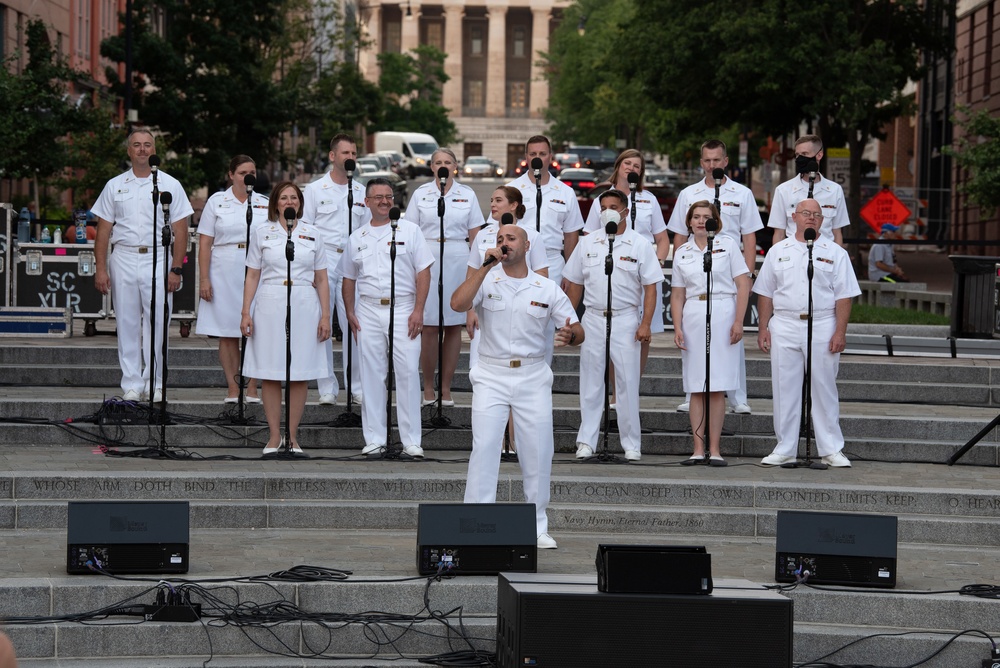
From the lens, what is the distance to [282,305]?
11.7 metres

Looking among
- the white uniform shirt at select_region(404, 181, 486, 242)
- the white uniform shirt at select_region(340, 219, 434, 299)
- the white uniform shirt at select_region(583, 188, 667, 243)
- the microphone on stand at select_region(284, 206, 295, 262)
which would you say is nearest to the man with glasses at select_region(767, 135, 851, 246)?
the white uniform shirt at select_region(583, 188, 667, 243)

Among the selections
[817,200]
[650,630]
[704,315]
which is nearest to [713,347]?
[704,315]

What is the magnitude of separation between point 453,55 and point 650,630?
13382 cm

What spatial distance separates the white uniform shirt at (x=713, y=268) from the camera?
1213 cm

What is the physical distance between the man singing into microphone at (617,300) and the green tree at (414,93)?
7767 centimetres

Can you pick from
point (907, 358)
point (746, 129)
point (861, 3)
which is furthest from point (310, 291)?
point (746, 129)

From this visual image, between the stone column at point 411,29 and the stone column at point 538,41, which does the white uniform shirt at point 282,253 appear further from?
the stone column at point 411,29

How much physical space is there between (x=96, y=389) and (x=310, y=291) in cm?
307

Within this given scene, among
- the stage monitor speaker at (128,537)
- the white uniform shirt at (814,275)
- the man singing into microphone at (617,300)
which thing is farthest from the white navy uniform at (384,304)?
the stage monitor speaker at (128,537)

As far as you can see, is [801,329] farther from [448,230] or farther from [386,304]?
[386,304]

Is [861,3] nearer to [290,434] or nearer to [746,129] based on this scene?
[746,129]

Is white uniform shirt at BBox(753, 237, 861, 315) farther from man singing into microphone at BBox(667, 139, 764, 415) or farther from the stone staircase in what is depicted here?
the stone staircase

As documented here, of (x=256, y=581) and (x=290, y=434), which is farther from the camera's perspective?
(x=290, y=434)

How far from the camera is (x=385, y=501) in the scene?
442 inches
